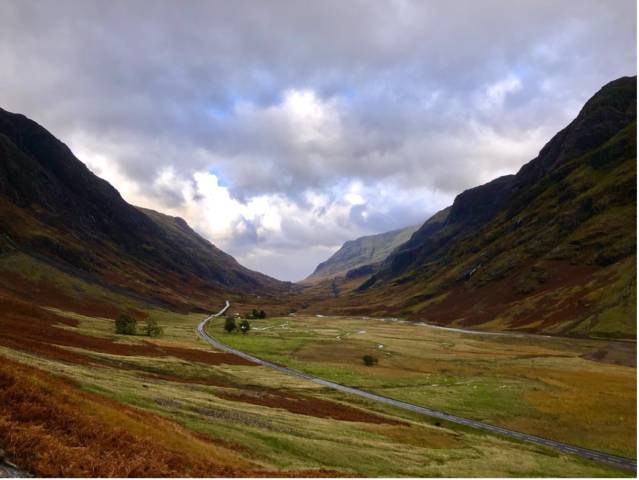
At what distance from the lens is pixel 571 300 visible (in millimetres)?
188125

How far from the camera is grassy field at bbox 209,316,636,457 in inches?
2640

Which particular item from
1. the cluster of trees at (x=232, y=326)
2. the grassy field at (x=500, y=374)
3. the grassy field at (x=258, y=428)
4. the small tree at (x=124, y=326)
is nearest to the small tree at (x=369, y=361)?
the grassy field at (x=500, y=374)

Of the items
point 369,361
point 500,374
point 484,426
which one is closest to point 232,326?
point 369,361

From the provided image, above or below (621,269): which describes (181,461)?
below

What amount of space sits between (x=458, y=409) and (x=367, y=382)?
2381 centimetres

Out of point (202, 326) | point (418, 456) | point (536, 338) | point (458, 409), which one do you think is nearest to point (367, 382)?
point (458, 409)

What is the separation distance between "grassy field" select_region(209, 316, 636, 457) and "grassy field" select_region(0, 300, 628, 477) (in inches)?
317

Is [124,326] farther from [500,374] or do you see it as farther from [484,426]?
[484,426]

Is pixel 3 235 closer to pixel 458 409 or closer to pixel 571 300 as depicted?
pixel 458 409

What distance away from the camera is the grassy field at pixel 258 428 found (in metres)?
27.7

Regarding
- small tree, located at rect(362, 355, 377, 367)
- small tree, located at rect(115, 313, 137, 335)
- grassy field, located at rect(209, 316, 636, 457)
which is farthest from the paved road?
small tree, located at rect(115, 313, 137, 335)

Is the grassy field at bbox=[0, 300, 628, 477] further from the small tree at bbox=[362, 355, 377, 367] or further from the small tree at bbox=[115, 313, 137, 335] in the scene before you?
the small tree at bbox=[115, 313, 137, 335]

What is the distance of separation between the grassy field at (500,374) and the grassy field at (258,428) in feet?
26.4

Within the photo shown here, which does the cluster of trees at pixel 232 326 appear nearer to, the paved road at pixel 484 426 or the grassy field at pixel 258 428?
the paved road at pixel 484 426
